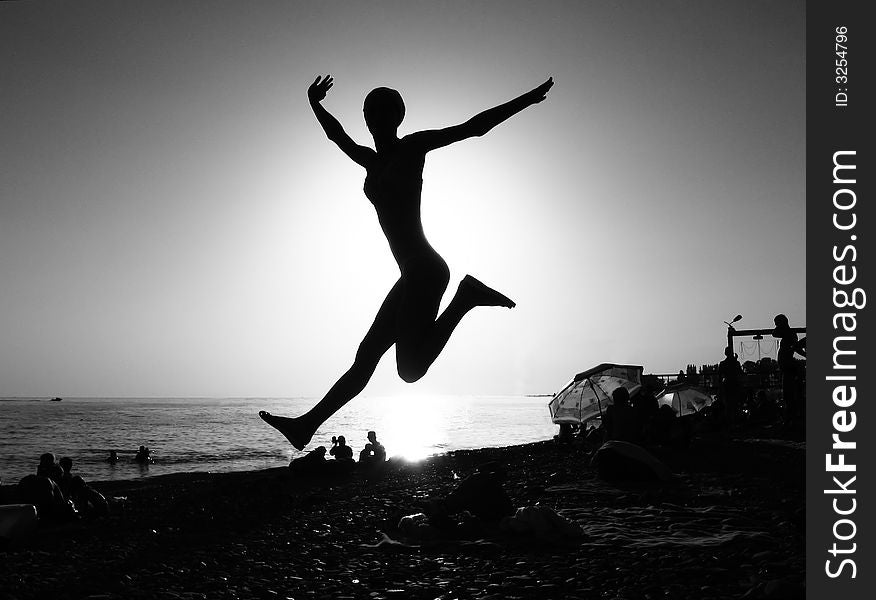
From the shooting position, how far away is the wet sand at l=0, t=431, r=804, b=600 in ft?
15.9

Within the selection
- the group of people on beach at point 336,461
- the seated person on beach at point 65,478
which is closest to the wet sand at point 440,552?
the seated person on beach at point 65,478

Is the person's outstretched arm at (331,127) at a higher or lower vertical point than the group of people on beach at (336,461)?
higher

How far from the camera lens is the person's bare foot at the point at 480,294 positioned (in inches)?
130

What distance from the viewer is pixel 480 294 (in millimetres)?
3336

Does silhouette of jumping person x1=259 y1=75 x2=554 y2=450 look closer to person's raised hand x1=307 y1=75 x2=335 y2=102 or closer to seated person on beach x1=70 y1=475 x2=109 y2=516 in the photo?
person's raised hand x1=307 y1=75 x2=335 y2=102

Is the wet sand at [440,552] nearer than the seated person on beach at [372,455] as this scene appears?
Yes

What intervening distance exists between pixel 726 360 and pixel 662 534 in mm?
15072

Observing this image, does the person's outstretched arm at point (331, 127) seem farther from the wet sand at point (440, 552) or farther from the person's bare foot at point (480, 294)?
the wet sand at point (440, 552)

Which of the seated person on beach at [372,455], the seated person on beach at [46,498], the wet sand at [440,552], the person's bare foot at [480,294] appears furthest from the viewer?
the seated person on beach at [372,455]

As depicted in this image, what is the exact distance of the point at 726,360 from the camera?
1938 cm

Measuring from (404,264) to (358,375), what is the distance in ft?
2.27

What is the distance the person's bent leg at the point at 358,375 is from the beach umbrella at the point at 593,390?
65.3 ft

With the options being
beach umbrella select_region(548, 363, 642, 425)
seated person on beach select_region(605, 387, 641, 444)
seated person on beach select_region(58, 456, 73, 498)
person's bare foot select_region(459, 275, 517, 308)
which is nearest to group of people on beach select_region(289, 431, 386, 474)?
seated person on beach select_region(58, 456, 73, 498)

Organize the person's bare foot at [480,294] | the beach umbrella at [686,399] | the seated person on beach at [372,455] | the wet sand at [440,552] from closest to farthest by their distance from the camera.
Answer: the person's bare foot at [480,294], the wet sand at [440,552], the seated person on beach at [372,455], the beach umbrella at [686,399]
